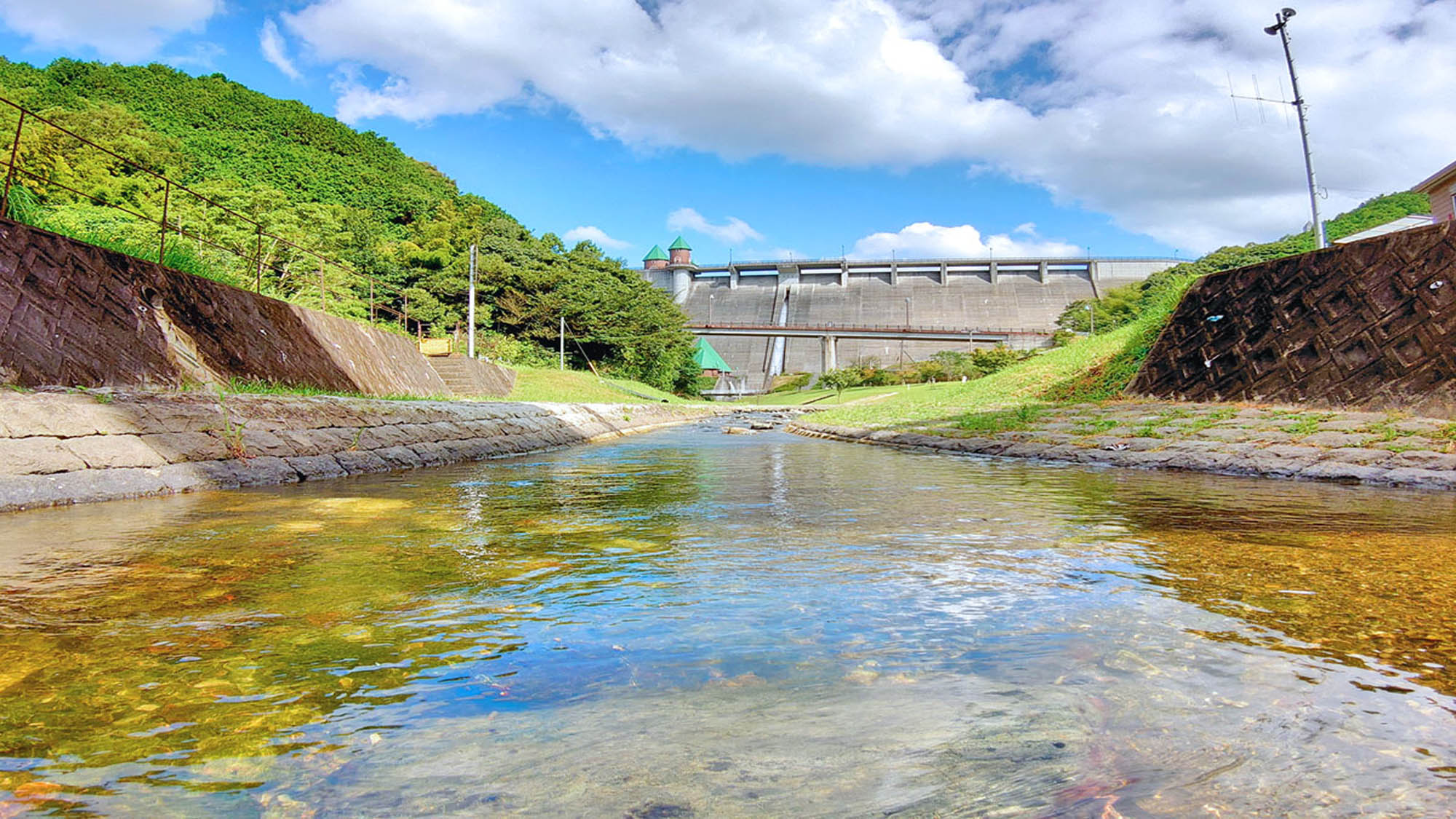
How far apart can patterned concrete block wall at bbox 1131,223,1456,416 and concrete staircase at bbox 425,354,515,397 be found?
1832 cm

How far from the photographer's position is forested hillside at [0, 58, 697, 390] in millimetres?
28969

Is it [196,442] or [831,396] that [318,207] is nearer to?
[831,396]

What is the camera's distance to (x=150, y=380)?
7871 mm

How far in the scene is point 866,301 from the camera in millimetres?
84688

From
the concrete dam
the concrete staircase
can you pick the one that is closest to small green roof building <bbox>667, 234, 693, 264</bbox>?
the concrete dam

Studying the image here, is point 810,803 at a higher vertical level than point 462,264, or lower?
lower

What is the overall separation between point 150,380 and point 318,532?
17.3 feet

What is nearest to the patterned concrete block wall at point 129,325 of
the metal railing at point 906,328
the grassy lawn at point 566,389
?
the grassy lawn at point 566,389

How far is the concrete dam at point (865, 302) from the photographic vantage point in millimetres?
76188

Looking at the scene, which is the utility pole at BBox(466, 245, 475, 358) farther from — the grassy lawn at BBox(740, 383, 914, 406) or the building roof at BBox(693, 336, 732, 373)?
the building roof at BBox(693, 336, 732, 373)

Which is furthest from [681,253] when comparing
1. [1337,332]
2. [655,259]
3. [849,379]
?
[1337,332]

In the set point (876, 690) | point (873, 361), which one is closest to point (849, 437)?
point (876, 690)

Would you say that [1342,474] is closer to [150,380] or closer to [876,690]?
[876,690]

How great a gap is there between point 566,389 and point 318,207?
20931 mm
